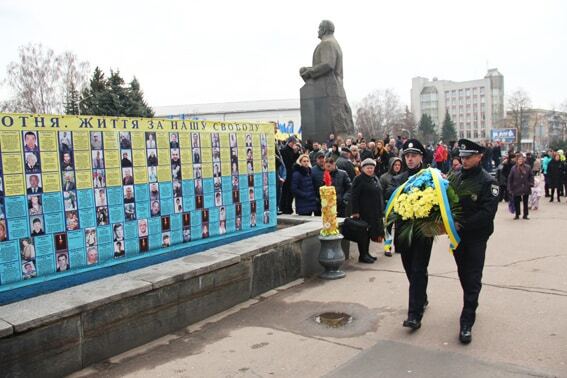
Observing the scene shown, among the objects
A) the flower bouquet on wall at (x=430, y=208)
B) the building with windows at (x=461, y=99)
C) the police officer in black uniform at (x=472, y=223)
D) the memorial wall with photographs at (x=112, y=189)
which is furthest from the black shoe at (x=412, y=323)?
the building with windows at (x=461, y=99)

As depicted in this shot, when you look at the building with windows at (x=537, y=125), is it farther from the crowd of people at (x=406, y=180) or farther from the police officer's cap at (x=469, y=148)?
the police officer's cap at (x=469, y=148)

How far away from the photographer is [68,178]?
5383 millimetres

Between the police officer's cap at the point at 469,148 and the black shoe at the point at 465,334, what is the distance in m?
1.67

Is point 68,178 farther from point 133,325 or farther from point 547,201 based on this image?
point 547,201

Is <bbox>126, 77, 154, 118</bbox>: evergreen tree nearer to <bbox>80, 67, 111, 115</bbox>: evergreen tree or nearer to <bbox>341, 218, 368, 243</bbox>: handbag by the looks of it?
<bbox>80, 67, 111, 115</bbox>: evergreen tree

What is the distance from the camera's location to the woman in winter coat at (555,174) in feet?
59.5

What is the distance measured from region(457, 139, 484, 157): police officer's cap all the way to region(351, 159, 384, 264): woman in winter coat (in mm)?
3266

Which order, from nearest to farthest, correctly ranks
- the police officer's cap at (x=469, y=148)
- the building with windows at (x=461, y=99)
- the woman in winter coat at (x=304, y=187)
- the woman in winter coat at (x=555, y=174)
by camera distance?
the police officer's cap at (x=469, y=148), the woman in winter coat at (x=304, y=187), the woman in winter coat at (x=555, y=174), the building with windows at (x=461, y=99)

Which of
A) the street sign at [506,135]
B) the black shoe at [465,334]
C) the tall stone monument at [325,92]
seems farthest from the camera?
the street sign at [506,135]

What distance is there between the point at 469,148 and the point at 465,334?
1815 mm

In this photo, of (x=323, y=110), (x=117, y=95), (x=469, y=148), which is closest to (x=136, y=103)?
(x=117, y=95)

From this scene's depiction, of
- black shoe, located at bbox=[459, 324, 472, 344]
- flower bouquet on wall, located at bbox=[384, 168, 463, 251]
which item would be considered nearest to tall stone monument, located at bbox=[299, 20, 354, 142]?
flower bouquet on wall, located at bbox=[384, 168, 463, 251]

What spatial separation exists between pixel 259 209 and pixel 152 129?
245 cm

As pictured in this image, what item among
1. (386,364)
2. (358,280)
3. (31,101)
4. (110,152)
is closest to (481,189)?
(386,364)
